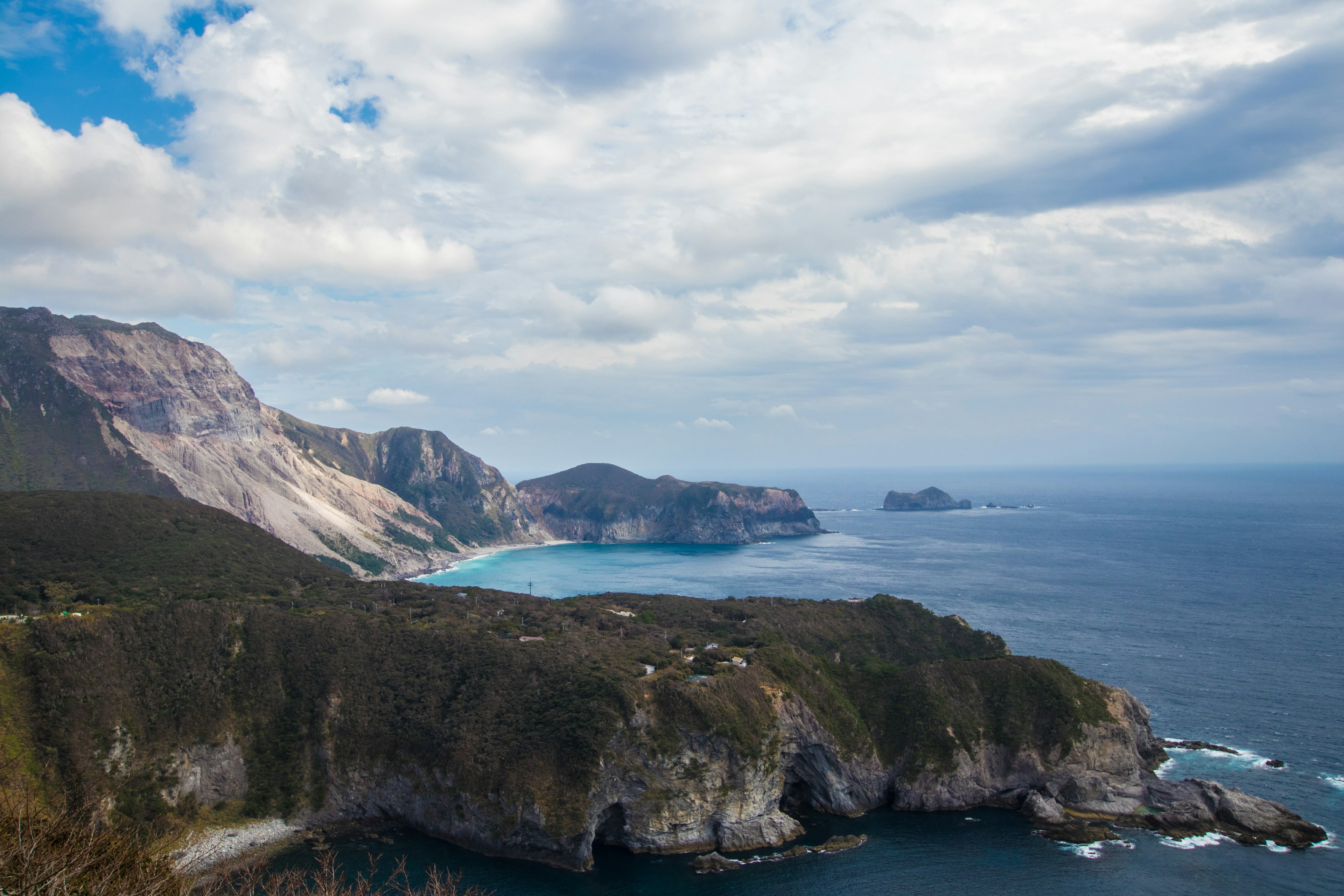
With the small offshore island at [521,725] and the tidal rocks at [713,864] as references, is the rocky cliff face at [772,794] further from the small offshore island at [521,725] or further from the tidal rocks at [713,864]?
the tidal rocks at [713,864]

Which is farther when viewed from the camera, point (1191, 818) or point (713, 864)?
point (1191, 818)

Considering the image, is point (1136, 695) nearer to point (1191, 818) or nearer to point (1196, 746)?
point (1196, 746)

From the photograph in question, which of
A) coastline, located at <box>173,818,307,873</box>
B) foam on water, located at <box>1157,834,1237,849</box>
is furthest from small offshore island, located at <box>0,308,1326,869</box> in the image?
coastline, located at <box>173,818,307,873</box>

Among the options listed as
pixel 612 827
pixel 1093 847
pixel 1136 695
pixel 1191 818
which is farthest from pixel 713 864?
pixel 1136 695

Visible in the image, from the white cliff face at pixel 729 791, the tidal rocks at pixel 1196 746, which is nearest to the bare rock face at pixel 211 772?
the white cliff face at pixel 729 791

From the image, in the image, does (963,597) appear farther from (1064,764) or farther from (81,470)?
(81,470)

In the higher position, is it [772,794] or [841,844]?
[772,794]
